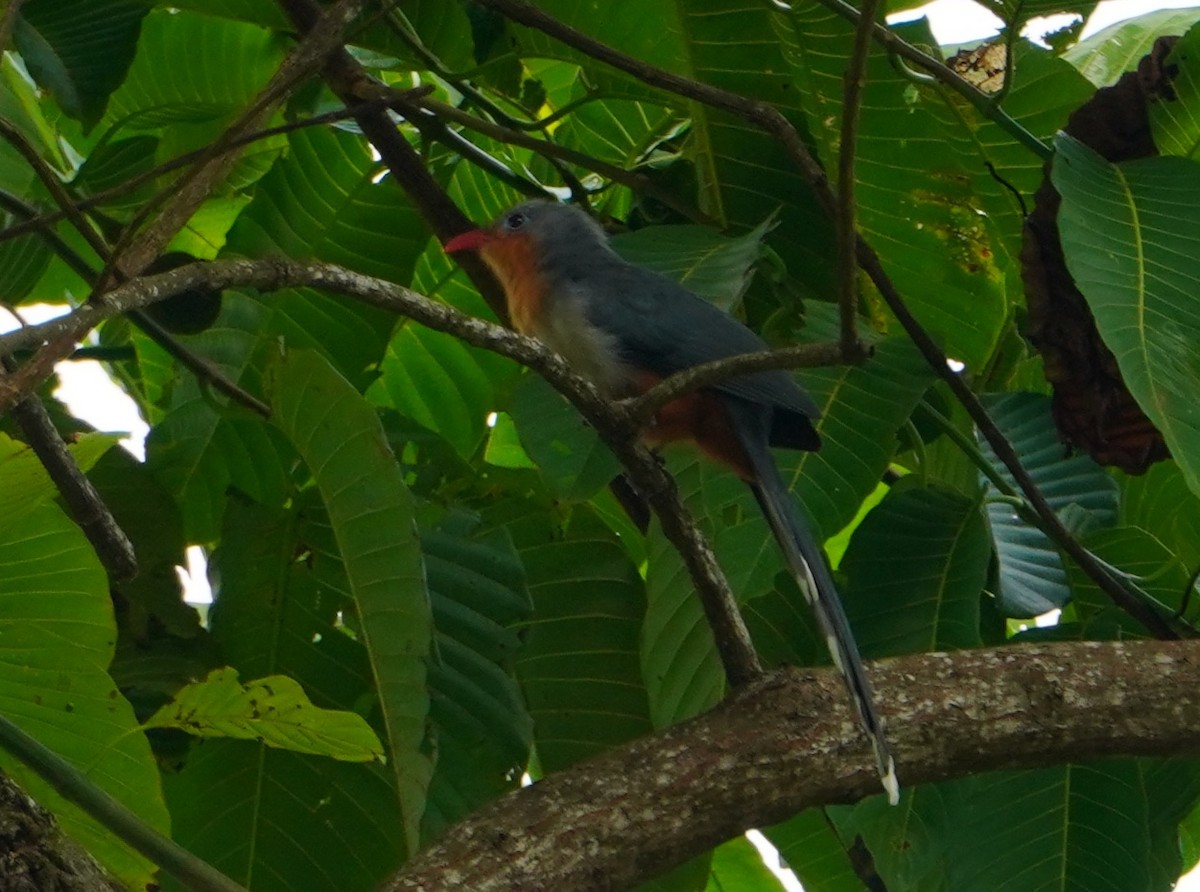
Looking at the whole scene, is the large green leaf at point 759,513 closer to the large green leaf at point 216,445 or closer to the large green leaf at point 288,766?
the large green leaf at point 288,766

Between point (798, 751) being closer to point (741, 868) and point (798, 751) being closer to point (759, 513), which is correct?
point (759, 513)

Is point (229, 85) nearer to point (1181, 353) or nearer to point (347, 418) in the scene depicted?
point (347, 418)

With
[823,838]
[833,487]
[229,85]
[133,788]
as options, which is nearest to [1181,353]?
[833,487]

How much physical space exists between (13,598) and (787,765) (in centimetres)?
115

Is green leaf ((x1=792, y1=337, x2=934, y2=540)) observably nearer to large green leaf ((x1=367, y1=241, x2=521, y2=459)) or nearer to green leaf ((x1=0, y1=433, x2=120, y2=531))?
large green leaf ((x1=367, y1=241, x2=521, y2=459))

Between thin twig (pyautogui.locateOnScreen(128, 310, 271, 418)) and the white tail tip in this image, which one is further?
thin twig (pyautogui.locateOnScreen(128, 310, 271, 418))

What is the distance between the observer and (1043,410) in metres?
3.20

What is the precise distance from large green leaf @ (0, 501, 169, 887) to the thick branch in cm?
53

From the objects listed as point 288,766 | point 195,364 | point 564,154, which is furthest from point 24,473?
point 564,154

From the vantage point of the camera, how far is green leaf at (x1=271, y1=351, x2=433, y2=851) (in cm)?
227

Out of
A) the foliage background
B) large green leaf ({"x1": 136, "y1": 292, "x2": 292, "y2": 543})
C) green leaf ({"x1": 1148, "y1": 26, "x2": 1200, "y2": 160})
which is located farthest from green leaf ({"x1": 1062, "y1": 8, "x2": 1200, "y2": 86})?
large green leaf ({"x1": 136, "y1": 292, "x2": 292, "y2": 543})

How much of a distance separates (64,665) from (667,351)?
4.33 feet

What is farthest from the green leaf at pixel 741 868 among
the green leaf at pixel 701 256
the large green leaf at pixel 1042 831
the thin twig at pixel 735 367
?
the thin twig at pixel 735 367

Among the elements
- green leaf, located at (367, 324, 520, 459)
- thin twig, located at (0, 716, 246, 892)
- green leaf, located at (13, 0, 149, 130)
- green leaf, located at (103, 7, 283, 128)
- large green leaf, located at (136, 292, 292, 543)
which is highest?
green leaf, located at (103, 7, 283, 128)
